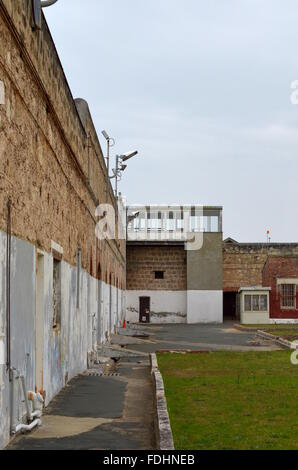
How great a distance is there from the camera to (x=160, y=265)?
44.5 metres

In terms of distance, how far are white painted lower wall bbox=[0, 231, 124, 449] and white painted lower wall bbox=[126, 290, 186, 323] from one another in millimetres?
27639

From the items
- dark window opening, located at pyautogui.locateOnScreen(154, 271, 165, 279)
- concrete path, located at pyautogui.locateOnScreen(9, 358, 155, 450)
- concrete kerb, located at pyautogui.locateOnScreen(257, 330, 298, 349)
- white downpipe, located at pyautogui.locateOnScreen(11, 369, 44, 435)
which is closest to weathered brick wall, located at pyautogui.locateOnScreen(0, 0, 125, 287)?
white downpipe, located at pyautogui.locateOnScreen(11, 369, 44, 435)

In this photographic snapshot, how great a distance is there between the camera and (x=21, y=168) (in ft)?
26.7

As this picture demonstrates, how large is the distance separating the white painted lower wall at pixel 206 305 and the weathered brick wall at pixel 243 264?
3265mm

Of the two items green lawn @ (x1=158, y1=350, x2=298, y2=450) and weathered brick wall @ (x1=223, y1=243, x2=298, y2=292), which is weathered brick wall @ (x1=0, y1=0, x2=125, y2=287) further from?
weathered brick wall @ (x1=223, y1=243, x2=298, y2=292)

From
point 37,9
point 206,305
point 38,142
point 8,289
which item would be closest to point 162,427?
point 8,289

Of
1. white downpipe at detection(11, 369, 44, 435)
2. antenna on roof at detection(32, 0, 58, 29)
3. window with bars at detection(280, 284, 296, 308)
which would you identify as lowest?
white downpipe at detection(11, 369, 44, 435)

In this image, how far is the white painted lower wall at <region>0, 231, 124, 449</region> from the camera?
23.8 ft

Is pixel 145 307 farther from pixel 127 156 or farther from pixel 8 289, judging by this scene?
pixel 8 289

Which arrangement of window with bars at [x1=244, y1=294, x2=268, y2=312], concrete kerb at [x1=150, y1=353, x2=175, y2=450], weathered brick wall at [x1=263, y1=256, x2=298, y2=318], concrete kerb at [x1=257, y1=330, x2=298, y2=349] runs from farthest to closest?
weathered brick wall at [x1=263, y1=256, x2=298, y2=318], window with bars at [x1=244, y1=294, x2=268, y2=312], concrete kerb at [x1=257, y1=330, x2=298, y2=349], concrete kerb at [x1=150, y1=353, x2=175, y2=450]

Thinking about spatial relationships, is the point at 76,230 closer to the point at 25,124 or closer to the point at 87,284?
the point at 87,284

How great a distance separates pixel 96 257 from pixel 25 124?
1154cm
